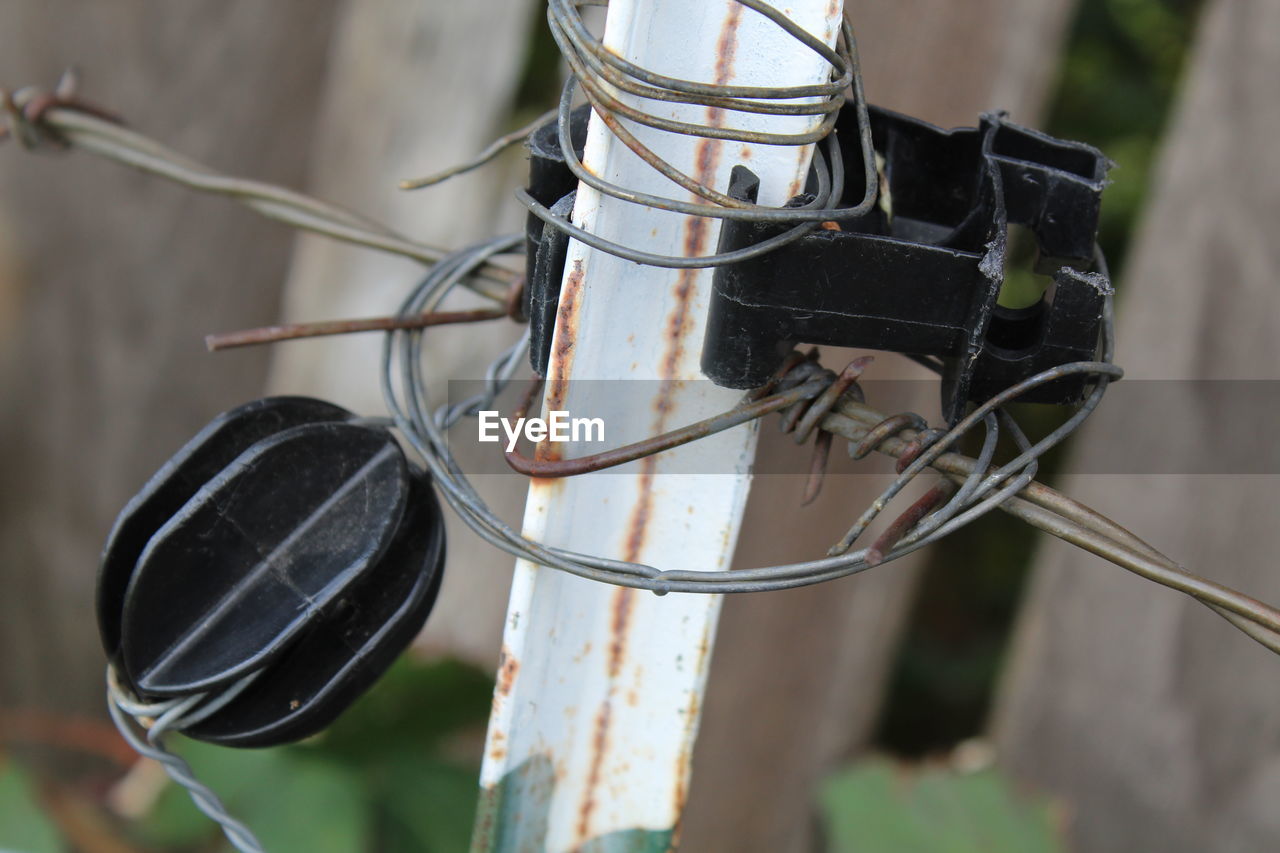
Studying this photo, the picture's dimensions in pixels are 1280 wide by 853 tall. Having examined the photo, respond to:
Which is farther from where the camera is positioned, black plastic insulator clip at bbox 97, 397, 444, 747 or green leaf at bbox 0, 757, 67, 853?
green leaf at bbox 0, 757, 67, 853

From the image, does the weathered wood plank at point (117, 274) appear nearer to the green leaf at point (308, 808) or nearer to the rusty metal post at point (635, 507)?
the green leaf at point (308, 808)

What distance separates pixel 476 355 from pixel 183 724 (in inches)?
37.1

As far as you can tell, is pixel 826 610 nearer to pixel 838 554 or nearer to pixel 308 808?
pixel 308 808

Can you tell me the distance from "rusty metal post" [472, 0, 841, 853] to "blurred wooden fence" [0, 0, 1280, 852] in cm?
33

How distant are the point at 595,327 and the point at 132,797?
158cm

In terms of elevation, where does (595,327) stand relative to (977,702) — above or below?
above

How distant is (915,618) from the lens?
2.55 metres

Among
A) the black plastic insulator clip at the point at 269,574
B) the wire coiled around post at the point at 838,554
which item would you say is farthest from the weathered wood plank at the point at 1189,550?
the black plastic insulator clip at the point at 269,574

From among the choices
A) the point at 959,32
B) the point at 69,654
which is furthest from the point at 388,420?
the point at 69,654

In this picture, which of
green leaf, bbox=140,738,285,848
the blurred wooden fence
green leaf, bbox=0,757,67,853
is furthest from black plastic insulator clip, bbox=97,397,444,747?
green leaf, bbox=0,757,67,853

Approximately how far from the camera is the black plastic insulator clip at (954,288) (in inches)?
20.9

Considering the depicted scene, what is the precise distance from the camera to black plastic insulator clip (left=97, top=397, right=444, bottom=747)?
0.64m

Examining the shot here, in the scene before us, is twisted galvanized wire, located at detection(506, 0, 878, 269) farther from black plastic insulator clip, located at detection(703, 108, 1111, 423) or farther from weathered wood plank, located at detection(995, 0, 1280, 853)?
weathered wood plank, located at detection(995, 0, 1280, 853)

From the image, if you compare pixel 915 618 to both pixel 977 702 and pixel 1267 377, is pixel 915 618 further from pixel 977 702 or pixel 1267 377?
pixel 1267 377
